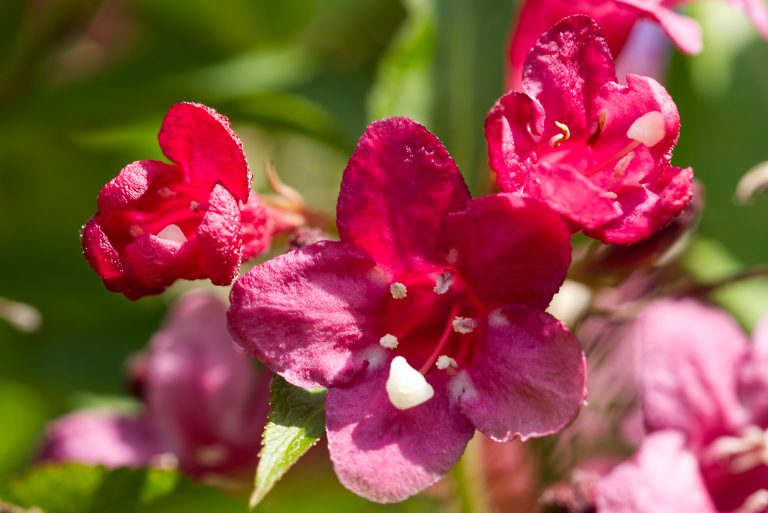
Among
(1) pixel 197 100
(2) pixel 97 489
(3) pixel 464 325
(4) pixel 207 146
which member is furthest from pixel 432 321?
(1) pixel 197 100

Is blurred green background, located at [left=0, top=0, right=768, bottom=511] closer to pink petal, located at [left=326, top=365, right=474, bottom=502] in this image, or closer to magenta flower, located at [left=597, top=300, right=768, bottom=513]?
magenta flower, located at [left=597, top=300, right=768, bottom=513]

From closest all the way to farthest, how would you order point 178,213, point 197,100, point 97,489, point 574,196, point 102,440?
point 574,196
point 178,213
point 97,489
point 102,440
point 197,100

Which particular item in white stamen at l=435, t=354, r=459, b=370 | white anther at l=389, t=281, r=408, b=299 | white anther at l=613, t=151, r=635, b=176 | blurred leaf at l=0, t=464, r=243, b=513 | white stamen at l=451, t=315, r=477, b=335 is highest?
white anther at l=613, t=151, r=635, b=176

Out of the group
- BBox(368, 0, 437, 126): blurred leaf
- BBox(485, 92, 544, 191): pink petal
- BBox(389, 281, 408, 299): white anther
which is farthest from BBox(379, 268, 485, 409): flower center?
BBox(368, 0, 437, 126): blurred leaf

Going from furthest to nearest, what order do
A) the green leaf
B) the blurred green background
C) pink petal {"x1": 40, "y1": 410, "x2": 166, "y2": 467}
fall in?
the blurred green background → pink petal {"x1": 40, "y1": 410, "x2": 166, "y2": 467} → the green leaf

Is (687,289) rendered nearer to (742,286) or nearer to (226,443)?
(742,286)

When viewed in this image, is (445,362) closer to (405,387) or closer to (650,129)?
(405,387)
